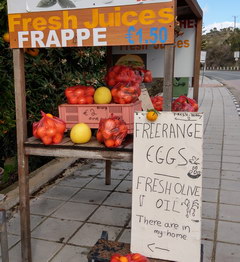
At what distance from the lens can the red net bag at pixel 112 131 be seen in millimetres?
2463

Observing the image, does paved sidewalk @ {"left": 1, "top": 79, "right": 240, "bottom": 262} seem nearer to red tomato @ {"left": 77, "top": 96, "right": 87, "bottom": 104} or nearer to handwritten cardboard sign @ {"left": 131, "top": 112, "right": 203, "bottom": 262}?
handwritten cardboard sign @ {"left": 131, "top": 112, "right": 203, "bottom": 262}

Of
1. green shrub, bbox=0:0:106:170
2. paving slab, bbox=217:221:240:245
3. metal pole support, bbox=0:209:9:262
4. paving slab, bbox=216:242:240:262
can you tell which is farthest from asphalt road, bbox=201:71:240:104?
metal pole support, bbox=0:209:9:262

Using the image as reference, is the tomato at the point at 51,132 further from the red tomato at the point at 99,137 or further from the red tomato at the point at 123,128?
the red tomato at the point at 123,128

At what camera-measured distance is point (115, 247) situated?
106 inches

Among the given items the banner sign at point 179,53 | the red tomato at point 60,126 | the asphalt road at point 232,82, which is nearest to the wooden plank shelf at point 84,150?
the red tomato at point 60,126

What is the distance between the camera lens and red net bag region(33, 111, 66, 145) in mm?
2588

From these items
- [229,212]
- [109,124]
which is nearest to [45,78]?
[109,124]

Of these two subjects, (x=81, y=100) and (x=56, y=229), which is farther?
(x=56, y=229)

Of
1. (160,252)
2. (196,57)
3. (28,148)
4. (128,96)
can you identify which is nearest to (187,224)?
(160,252)

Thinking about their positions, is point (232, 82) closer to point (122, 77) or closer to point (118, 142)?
point (122, 77)

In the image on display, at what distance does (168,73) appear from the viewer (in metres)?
2.36

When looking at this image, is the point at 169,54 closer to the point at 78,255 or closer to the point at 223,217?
the point at 78,255

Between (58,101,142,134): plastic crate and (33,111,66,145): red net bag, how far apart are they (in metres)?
0.20

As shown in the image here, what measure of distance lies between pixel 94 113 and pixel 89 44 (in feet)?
2.00
